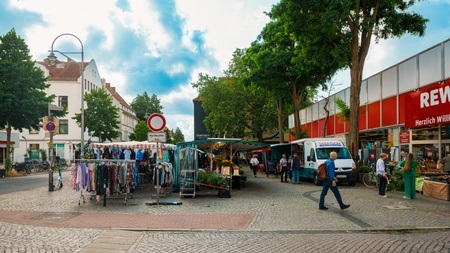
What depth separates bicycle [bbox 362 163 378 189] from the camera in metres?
21.6

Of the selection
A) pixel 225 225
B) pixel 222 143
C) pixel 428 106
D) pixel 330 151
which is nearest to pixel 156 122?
pixel 225 225

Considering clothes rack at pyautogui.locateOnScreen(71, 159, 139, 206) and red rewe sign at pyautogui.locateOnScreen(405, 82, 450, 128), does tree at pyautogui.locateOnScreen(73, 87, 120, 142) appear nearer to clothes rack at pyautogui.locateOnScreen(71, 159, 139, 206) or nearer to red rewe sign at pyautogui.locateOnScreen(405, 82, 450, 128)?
red rewe sign at pyautogui.locateOnScreen(405, 82, 450, 128)

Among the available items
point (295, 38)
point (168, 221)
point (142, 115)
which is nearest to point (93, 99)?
point (295, 38)

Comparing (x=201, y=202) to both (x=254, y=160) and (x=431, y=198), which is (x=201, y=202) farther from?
(x=254, y=160)

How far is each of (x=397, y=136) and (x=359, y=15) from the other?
7.43 metres

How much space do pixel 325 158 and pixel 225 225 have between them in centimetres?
1469

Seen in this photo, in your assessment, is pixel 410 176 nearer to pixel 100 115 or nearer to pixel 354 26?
pixel 354 26

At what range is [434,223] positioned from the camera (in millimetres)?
10938

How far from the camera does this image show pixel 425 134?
76.7ft

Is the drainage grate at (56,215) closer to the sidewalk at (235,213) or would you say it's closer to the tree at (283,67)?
the sidewalk at (235,213)

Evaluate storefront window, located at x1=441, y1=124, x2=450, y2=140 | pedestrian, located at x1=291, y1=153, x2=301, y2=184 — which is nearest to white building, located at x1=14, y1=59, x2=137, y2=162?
pedestrian, located at x1=291, y1=153, x2=301, y2=184

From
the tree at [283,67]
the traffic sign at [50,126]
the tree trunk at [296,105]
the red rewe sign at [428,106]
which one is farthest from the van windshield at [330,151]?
the traffic sign at [50,126]

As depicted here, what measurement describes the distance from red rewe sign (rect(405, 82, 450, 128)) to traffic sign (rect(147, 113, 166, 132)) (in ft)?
38.4

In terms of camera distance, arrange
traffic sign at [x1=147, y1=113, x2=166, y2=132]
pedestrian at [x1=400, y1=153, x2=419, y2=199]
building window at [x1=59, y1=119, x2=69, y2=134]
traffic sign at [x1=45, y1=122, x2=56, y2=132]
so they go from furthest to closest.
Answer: building window at [x1=59, y1=119, x2=69, y2=134]
traffic sign at [x1=45, y1=122, x2=56, y2=132]
pedestrian at [x1=400, y1=153, x2=419, y2=199]
traffic sign at [x1=147, y1=113, x2=166, y2=132]
